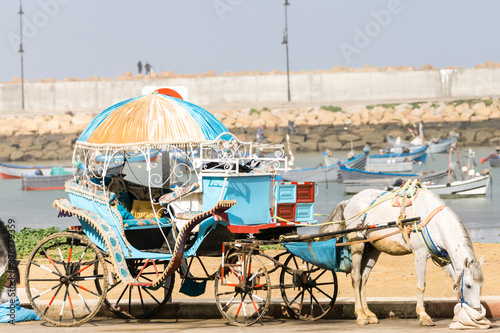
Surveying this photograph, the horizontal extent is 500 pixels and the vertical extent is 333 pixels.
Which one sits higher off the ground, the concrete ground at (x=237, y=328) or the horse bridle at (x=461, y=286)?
the horse bridle at (x=461, y=286)

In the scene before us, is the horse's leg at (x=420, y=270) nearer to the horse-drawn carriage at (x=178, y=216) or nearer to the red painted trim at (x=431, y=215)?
the red painted trim at (x=431, y=215)

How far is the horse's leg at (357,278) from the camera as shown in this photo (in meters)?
9.15

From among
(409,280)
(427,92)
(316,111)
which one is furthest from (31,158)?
(409,280)

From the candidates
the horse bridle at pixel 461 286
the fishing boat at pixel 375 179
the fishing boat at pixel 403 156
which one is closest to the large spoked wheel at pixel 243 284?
the horse bridle at pixel 461 286

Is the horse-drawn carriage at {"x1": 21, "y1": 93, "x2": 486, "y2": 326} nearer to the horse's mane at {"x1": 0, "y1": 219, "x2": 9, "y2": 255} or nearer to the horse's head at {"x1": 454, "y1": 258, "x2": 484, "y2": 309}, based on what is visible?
the horse's mane at {"x1": 0, "y1": 219, "x2": 9, "y2": 255}

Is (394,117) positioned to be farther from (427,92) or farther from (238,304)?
(238,304)

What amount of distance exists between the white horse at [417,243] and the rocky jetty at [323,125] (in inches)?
2126

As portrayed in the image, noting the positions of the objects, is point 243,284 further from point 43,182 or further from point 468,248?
point 43,182

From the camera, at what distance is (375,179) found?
123ft

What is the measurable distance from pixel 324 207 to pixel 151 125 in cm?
2353

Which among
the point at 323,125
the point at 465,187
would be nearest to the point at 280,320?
the point at 465,187

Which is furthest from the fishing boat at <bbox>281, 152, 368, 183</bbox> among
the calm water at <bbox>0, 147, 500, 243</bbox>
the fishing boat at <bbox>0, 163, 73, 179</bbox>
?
the fishing boat at <bbox>0, 163, 73, 179</bbox>

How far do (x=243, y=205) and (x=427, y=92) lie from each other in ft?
224

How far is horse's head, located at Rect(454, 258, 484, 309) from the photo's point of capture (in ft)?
26.2
